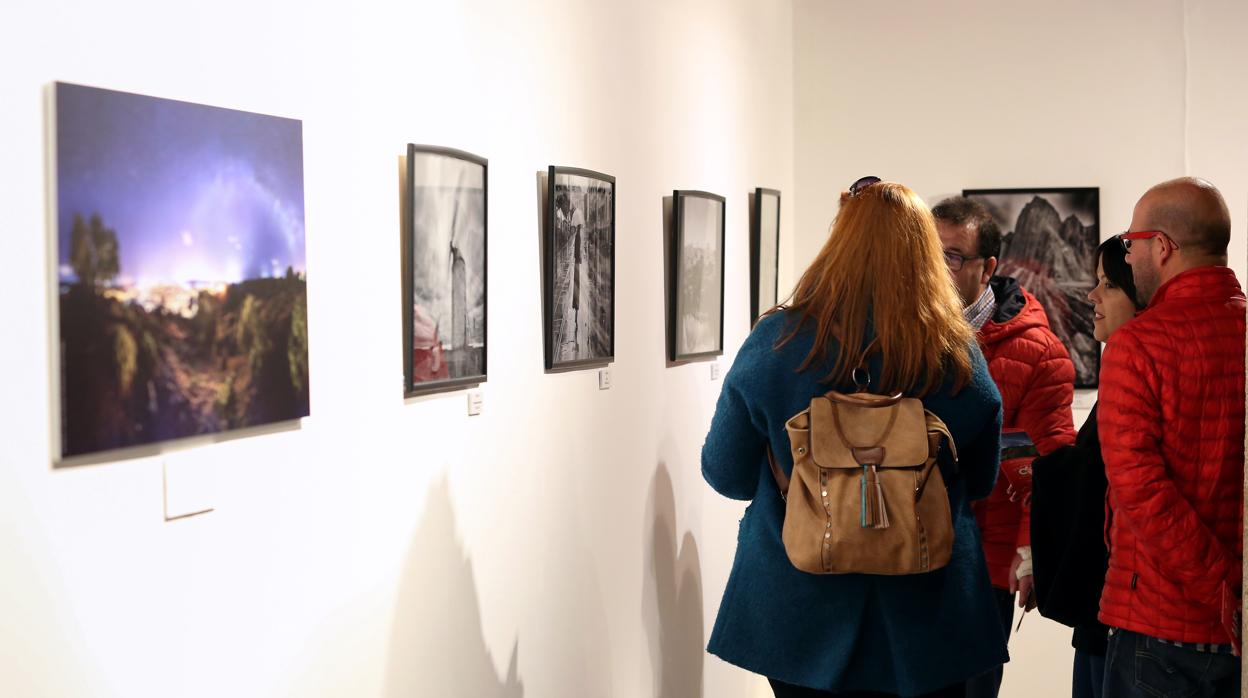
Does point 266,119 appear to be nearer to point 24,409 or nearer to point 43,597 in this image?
point 24,409

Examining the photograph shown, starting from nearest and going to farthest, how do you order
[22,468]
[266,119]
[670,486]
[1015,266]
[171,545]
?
[22,468], [171,545], [266,119], [670,486], [1015,266]

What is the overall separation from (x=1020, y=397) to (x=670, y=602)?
1610mm

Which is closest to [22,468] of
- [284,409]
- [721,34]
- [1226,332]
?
[284,409]

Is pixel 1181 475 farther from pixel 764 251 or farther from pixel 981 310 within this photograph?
pixel 764 251

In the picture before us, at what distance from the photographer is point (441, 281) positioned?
2779 millimetres

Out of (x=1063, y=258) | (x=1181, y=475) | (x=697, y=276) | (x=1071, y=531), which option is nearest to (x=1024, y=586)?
(x=1071, y=531)

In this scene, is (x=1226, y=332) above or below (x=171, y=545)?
above

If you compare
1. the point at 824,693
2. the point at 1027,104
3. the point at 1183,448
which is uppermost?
the point at 1027,104

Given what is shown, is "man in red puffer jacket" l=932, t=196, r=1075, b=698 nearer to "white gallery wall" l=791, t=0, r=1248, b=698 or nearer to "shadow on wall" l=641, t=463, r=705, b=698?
"shadow on wall" l=641, t=463, r=705, b=698

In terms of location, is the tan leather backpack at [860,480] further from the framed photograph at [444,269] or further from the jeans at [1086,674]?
the jeans at [1086,674]

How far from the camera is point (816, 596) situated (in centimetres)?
292

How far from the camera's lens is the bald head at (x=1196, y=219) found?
2.96 metres

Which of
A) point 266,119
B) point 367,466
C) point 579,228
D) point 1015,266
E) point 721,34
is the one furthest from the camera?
point 1015,266

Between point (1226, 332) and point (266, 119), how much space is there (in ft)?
7.15
